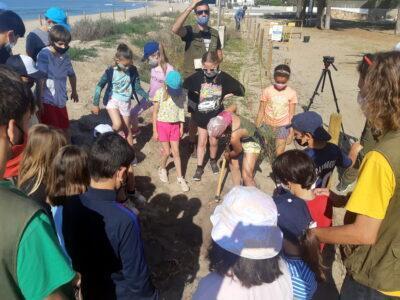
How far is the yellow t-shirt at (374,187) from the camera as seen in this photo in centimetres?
158

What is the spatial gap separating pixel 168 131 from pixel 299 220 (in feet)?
9.11

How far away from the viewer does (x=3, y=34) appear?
12.2ft

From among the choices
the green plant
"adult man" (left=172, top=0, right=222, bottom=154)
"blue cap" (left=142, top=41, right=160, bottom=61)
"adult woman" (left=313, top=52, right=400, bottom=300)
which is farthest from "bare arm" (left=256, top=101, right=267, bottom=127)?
the green plant

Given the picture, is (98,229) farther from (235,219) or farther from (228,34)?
(228,34)

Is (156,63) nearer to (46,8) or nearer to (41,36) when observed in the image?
(41,36)

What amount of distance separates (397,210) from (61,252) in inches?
56.2

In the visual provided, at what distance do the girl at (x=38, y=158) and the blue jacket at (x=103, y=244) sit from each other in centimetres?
59

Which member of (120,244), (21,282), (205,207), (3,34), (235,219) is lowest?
(205,207)

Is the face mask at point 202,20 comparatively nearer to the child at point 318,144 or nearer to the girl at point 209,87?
the girl at point 209,87

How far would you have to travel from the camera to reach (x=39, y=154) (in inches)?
107

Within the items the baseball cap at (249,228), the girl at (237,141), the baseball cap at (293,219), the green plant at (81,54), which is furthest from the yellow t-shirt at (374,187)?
the green plant at (81,54)

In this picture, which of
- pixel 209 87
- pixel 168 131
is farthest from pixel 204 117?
pixel 168 131

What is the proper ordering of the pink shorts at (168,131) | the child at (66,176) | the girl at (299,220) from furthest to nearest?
the pink shorts at (168,131)
the child at (66,176)
the girl at (299,220)

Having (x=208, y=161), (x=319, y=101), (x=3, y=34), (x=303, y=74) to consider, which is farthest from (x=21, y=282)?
Result: (x=303, y=74)
